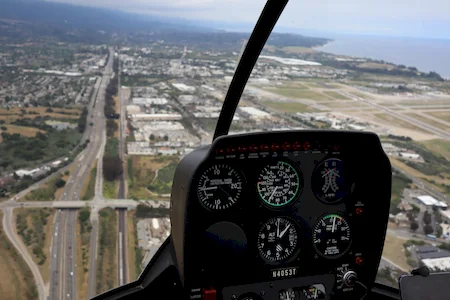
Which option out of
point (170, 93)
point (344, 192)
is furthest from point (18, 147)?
point (344, 192)

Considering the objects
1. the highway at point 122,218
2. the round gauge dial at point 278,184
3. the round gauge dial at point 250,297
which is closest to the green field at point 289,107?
the highway at point 122,218

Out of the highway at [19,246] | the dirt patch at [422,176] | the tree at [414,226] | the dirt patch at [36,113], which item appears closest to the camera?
the highway at [19,246]

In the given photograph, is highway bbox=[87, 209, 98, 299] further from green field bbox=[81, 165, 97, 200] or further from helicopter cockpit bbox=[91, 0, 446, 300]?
helicopter cockpit bbox=[91, 0, 446, 300]

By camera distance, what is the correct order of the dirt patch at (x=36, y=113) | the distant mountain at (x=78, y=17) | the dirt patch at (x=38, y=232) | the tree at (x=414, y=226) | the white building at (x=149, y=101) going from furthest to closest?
1. the white building at (x=149, y=101)
2. the distant mountain at (x=78, y=17)
3. the dirt patch at (x=36, y=113)
4. the tree at (x=414, y=226)
5. the dirt patch at (x=38, y=232)

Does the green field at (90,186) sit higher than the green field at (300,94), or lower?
lower

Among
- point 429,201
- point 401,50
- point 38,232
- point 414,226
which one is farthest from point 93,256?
point 401,50

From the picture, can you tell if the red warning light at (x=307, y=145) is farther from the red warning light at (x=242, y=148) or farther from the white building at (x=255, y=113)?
the white building at (x=255, y=113)

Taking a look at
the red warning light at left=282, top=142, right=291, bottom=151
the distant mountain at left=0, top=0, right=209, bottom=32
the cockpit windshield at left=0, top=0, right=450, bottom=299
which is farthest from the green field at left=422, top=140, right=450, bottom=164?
the distant mountain at left=0, top=0, right=209, bottom=32

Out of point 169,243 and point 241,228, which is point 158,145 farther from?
point 241,228
